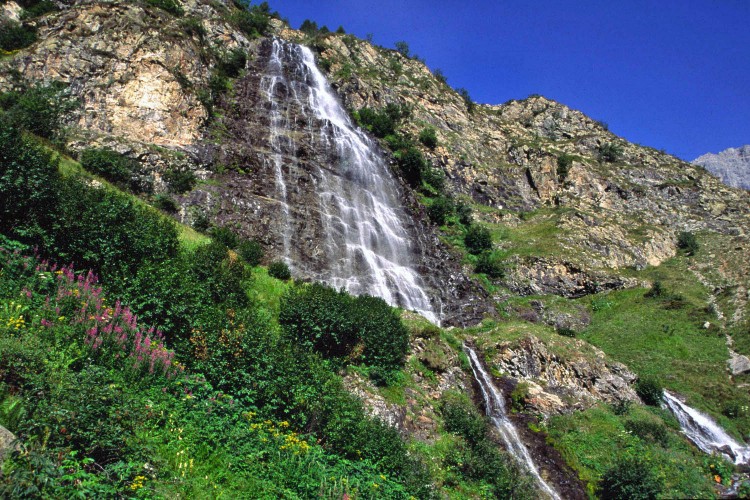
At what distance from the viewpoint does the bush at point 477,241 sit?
129 feet

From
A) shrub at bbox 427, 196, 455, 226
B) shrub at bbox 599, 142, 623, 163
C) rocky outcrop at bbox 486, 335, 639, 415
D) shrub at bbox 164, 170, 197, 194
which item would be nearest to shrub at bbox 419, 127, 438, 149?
shrub at bbox 427, 196, 455, 226

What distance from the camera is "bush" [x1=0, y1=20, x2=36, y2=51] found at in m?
29.6

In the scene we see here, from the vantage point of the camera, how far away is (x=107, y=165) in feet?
74.7

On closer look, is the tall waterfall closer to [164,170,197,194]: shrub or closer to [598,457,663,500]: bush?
[164,170,197,194]: shrub

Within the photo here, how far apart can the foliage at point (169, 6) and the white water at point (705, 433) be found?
45.7m

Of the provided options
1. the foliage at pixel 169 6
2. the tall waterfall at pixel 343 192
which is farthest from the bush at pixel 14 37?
the tall waterfall at pixel 343 192

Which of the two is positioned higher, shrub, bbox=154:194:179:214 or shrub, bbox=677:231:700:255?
shrub, bbox=677:231:700:255

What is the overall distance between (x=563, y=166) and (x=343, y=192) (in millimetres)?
34312

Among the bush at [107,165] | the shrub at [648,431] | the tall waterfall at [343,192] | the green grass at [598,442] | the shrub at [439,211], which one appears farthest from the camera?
the shrub at [439,211]

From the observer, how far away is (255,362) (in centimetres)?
1204

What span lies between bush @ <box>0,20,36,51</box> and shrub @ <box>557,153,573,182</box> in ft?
172

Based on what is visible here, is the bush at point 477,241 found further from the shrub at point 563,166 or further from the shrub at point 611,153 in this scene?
the shrub at point 611,153

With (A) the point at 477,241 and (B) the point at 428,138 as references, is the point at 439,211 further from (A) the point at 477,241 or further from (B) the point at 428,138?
(B) the point at 428,138

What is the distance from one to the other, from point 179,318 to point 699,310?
3581 centimetres
